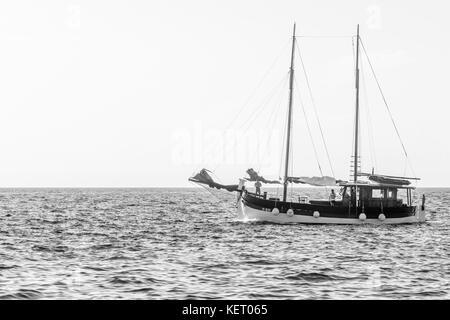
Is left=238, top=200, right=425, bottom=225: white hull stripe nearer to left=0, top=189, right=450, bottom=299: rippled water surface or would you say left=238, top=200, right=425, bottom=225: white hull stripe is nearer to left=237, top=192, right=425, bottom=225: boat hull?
left=237, top=192, right=425, bottom=225: boat hull

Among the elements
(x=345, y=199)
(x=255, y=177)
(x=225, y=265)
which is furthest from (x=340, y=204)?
(x=225, y=265)

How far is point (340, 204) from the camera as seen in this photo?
54219 mm

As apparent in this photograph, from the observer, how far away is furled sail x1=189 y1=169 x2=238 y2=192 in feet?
184

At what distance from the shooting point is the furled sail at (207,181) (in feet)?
184

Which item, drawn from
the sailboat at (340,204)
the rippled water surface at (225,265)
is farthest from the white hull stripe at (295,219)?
the rippled water surface at (225,265)

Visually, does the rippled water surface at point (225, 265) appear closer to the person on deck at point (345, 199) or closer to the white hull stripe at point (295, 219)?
the white hull stripe at point (295, 219)

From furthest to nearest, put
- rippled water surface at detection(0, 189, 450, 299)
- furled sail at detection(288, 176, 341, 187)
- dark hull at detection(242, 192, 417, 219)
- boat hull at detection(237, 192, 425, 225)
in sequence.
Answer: furled sail at detection(288, 176, 341, 187), dark hull at detection(242, 192, 417, 219), boat hull at detection(237, 192, 425, 225), rippled water surface at detection(0, 189, 450, 299)

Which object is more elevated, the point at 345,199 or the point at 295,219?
the point at 345,199

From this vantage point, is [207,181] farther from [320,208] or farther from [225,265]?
[225,265]

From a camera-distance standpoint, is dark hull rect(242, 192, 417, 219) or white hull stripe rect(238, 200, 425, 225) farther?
dark hull rect(242, 192, 417, 219)

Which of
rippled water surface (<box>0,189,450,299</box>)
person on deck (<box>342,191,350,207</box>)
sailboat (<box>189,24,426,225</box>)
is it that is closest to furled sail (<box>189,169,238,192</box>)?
sailboat (<box>189,24,426,225</box>)

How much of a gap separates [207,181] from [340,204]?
39.0 ft
